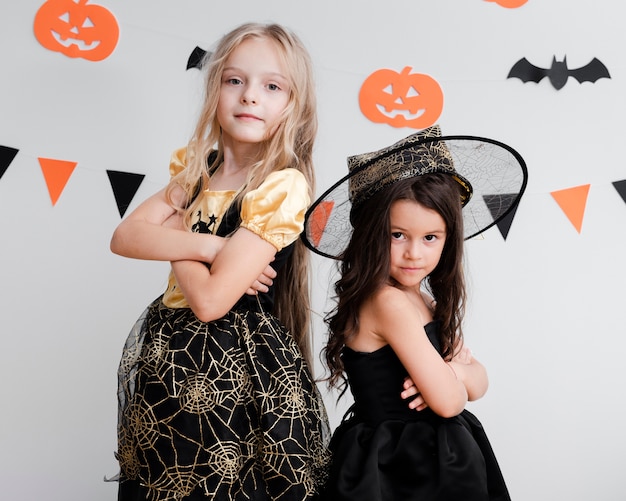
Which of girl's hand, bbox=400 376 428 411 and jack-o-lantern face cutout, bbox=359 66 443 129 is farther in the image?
jack-o-lantern face cutout, bbox=359 66 443 129

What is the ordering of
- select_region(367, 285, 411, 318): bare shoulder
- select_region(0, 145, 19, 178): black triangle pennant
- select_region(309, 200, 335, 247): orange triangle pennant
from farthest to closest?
select_region(0, 145, 19, 178): black triangle pennant
select_region(309, 200, 335, 247): orange triangle pennant
select_region(367, 285, 411, 318): bare shoulder

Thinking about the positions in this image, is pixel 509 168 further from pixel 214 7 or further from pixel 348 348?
Result: pixel 214 7

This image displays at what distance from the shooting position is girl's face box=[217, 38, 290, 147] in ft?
4.37

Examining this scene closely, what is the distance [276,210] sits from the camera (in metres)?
1.23

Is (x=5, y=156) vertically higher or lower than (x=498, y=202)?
higher

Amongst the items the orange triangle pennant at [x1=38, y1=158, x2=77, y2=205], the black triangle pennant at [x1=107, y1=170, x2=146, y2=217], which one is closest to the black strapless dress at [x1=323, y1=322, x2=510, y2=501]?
the black triangle pennant at [x1=107, y1=170, x2=146, y2=217]

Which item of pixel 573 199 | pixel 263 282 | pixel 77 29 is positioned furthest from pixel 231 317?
pixel 573 199

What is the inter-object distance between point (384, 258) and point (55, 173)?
107cm

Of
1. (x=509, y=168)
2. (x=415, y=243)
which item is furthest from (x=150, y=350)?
(x=509, y=168)

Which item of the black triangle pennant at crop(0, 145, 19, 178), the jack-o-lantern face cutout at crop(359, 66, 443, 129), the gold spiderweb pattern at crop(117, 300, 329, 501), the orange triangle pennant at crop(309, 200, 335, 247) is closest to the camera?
the gold spiderweb pattern at crop(117, 300, 329, 501)

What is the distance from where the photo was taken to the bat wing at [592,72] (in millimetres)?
2068

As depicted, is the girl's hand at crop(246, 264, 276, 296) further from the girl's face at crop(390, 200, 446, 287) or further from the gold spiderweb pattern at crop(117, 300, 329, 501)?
the girl's face at crop(390, 200, 446, 287)

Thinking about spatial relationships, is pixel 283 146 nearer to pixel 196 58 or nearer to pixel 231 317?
pixel 231 317

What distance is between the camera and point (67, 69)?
1.92 m
